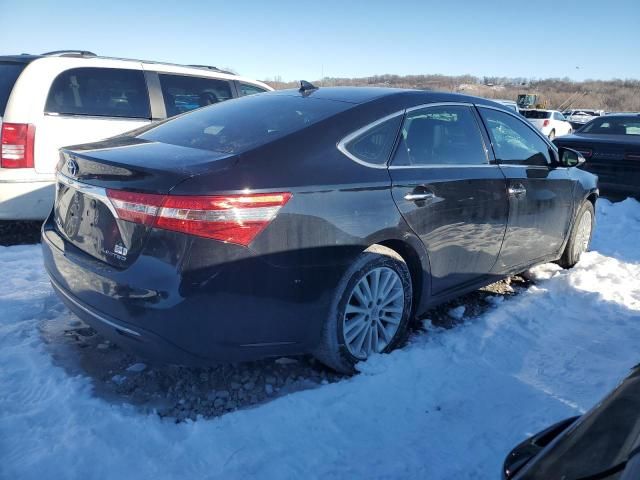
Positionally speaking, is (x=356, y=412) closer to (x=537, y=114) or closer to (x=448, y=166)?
(x=448, y=166)

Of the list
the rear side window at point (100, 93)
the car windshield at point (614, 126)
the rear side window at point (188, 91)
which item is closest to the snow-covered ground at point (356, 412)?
the rear side window at point (100, 93)

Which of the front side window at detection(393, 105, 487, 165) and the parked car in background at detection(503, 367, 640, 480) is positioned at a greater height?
the front side window at detection(393, 105, 487, 165)

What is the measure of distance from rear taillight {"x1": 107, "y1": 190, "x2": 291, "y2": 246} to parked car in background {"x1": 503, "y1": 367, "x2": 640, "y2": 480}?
1415 mm

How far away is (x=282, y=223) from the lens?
95.5 inches

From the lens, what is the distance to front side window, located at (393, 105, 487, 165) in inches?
124

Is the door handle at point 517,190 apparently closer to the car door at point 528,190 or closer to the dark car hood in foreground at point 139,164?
the car door at point 528,190

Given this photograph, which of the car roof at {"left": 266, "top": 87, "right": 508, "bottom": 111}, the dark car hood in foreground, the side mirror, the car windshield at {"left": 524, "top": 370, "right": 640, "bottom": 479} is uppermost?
the car roof at {"left": 266, "top": 87, "right": 508, "bottom": 111}

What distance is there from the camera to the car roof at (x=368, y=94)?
127 inches

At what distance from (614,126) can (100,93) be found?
7.98 meters

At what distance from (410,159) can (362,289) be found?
837 mm

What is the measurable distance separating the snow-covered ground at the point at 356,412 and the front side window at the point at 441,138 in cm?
114

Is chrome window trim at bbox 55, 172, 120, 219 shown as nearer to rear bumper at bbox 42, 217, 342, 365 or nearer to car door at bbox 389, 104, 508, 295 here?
rear bumper at bbox 42, 217, 342, 365

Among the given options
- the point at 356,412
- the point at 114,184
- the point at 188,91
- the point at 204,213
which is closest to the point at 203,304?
the point at 204,213

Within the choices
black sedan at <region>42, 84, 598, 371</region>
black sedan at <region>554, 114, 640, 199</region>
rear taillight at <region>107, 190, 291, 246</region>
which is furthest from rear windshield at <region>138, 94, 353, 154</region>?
black sedan at <region>554, 114, 640, 199</region>
